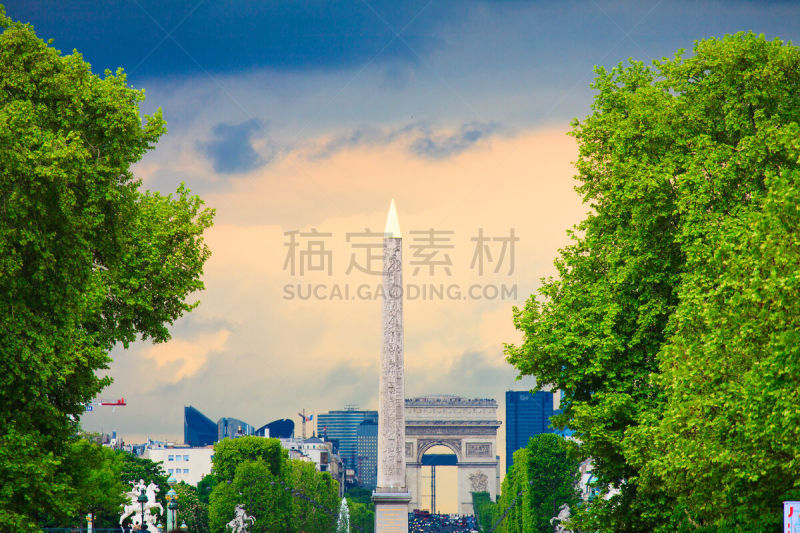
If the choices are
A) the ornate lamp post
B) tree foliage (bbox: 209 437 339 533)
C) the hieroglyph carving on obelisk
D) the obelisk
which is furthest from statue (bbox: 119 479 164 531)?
the hieroglyph carving on obelisk

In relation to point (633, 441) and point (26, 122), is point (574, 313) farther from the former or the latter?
point (26, 122)

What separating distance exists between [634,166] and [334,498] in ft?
282

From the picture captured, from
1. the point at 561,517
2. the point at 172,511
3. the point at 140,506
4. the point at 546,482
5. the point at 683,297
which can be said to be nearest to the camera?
the point at 683,297

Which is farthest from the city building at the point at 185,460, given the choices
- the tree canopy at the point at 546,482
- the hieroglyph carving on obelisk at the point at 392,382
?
the hieroglyph carving on obelisk at the point at 392,382

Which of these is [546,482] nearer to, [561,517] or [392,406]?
A: [561,517]

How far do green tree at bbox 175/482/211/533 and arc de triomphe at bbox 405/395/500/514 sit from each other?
227ft

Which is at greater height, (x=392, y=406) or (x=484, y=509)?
(x=392, y=406)

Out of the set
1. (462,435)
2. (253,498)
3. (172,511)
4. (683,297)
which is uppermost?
(462,435)

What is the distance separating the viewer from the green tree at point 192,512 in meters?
85.8

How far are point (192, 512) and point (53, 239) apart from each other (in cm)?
6585

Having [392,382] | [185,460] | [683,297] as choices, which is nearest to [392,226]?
[392,382]

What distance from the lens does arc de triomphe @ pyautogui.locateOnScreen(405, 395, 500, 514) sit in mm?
161375

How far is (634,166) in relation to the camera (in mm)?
30891

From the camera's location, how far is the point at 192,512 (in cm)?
8769
